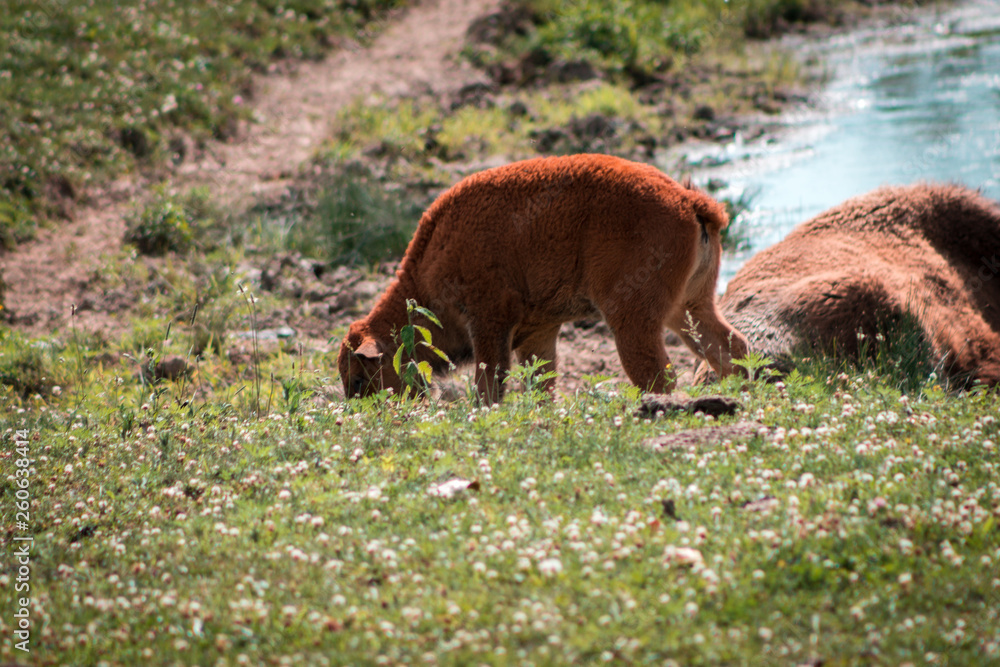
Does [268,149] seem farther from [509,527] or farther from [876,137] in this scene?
[509,527]

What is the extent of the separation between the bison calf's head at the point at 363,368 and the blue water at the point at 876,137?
4.24m

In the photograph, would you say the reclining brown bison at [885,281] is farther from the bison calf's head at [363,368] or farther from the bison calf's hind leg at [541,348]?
the bison calf's head at [363,368]

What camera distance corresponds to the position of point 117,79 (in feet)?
44.1

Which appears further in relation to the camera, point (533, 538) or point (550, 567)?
point (533, 538)

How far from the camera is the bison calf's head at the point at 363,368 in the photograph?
626 cm

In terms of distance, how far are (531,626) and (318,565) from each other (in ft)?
3.06

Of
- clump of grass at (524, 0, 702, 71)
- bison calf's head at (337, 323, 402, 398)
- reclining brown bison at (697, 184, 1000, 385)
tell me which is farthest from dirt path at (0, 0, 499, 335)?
reclining brown bison at (697, 184, 1000, 385)

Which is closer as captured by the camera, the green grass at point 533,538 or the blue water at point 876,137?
the green grass at point 533,538

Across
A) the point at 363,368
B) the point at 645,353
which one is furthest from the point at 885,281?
the point at 363,368

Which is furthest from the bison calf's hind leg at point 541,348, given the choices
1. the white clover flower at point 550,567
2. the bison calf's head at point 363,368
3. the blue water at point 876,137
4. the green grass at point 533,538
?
the white clover flower at point 550,567

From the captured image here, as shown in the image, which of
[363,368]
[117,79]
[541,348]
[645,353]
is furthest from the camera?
[117,79]

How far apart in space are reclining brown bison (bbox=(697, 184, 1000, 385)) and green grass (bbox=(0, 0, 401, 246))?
8.47 metres

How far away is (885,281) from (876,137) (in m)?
7.78

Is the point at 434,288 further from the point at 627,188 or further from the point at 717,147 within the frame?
the point at 717,147
